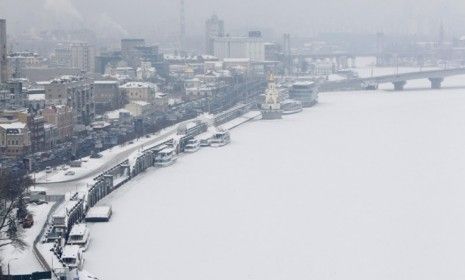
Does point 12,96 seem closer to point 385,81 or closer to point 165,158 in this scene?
point 165,158

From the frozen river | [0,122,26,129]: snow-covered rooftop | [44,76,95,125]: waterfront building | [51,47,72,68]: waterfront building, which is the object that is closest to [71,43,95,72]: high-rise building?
[51,47,72,68]: waterfront building

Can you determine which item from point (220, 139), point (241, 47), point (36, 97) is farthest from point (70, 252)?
point (241, 47)

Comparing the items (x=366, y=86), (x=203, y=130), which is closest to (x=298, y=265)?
(x=203, y=130)

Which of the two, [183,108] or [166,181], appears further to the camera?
[183,108]

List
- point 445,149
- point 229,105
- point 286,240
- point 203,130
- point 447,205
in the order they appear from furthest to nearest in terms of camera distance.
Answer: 1. point 229,105
2. point 203,130
3. point 445,149
4. point 447,205
5. point 286,240

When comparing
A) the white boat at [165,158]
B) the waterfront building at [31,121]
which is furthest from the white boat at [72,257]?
the waterfront building at [31,121]

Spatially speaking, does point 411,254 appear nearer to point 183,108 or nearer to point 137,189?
point 137,189

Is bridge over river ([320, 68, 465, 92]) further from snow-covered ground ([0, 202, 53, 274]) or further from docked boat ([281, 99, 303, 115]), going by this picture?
snow-covered ground ([0, 202, 53, 274])
